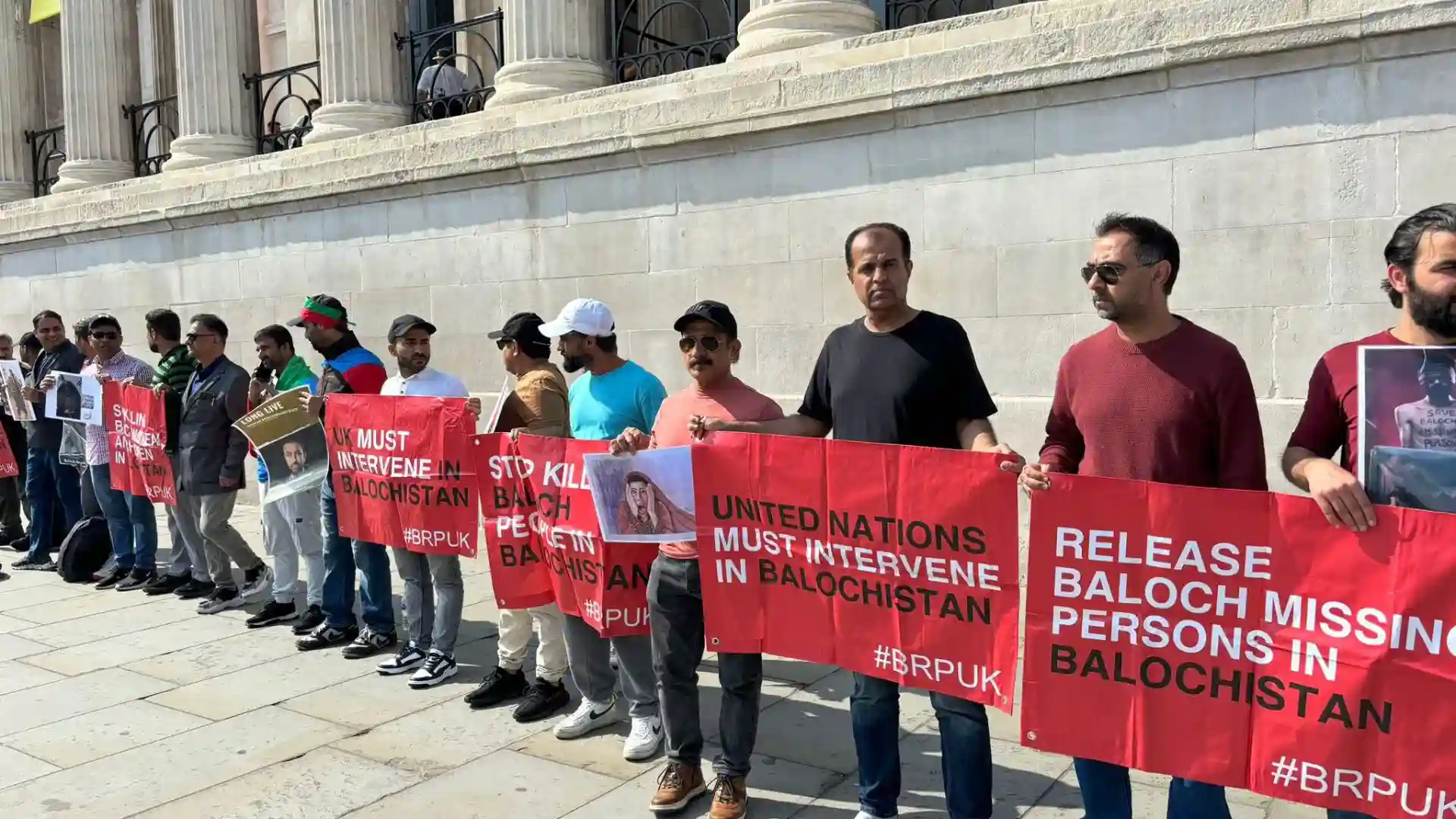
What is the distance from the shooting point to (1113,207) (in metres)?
7.19

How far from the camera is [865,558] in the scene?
3939mm

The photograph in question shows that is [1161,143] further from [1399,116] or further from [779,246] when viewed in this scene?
[779,246]

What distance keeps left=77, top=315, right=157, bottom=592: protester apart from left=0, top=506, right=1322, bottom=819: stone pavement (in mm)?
1704

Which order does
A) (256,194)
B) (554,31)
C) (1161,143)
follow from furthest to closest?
1. (256,194)
2. (554,31)
3. (1161,143)

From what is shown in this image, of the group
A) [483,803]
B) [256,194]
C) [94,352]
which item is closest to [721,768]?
[483,803]

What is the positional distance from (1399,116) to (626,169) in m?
5.98

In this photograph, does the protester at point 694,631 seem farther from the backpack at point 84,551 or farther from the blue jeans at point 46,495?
the blue jeans at point 46,495

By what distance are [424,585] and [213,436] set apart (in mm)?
2391

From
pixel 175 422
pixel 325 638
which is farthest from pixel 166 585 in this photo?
pixel 325 638

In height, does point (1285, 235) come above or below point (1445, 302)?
above

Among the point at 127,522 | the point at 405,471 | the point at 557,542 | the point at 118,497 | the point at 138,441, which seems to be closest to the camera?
the point at 557,542

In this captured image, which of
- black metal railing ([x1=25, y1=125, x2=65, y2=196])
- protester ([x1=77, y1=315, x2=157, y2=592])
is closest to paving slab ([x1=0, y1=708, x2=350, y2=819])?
protester ([x1=77, y1=315, x2=157, y2=592])

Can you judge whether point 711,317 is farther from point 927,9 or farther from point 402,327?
point 927,9

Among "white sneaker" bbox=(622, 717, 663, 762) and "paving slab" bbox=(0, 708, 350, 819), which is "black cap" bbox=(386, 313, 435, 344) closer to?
"paving slab" bbox=(0, 708, 350, 819)
